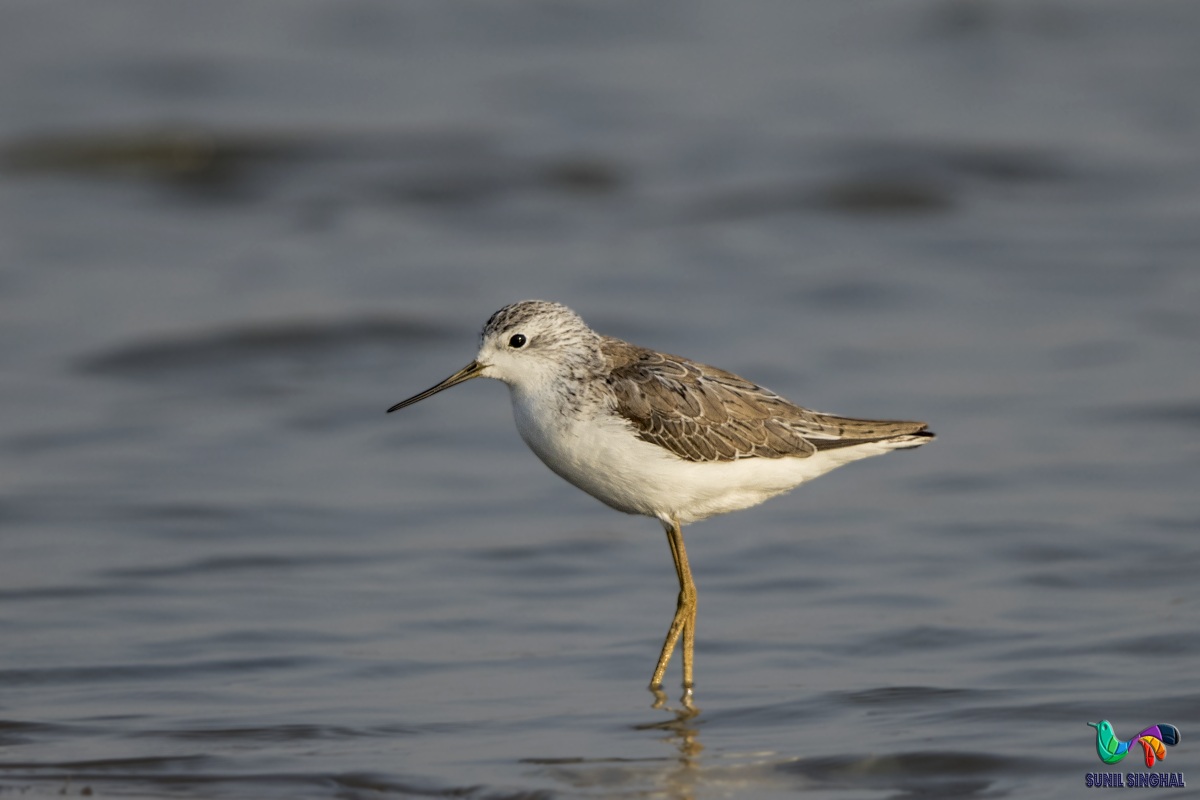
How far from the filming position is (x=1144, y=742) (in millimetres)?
7379

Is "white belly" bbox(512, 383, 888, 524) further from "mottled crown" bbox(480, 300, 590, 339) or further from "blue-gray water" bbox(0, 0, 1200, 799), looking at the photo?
"blue-gray water" bbox(0, 0, 1200, 799)

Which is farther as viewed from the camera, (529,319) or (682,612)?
(682,612)

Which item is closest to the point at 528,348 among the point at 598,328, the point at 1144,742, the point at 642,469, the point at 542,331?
the point at 542,331

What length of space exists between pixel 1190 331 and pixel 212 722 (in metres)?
11.0

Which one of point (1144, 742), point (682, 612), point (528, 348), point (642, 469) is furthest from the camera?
point (682, 612)

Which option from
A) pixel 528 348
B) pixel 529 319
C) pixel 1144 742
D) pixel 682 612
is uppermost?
pixel 529 319

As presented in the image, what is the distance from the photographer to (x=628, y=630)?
31.9ft

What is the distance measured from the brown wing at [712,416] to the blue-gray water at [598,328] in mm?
1279

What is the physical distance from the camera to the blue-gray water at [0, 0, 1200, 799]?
806 centimetres

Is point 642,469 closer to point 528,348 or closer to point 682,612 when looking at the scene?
point 528,348

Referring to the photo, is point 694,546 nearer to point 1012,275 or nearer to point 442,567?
point 442,567

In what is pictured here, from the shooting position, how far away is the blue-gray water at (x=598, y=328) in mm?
8062

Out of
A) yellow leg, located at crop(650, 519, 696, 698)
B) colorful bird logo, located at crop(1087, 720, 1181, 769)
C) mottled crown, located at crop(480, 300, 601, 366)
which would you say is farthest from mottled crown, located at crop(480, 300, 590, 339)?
colorful bird logo, located at crop(1087, 720, 1181, 769)

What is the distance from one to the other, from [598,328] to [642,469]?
7.97 m
